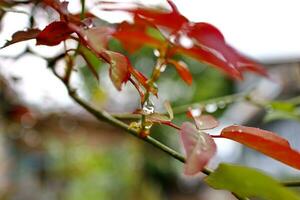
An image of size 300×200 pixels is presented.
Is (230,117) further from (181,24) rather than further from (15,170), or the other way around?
(181,24)

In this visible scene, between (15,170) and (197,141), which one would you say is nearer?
(197,141)

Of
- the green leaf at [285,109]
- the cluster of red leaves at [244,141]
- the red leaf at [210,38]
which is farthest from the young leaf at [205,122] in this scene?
the green leaf at [285,109]

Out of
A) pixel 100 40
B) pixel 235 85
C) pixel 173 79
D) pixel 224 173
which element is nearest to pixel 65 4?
pixel 100 40

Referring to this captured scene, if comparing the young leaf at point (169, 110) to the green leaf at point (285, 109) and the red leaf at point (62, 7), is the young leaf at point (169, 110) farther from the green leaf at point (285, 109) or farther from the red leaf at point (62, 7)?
the green leaf at point (285, 109)

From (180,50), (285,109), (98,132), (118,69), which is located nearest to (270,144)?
(118,69)

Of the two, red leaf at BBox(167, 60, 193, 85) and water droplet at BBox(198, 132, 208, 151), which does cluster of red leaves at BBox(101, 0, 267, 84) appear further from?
water droplet at BBox(198, 132, 208, 151)

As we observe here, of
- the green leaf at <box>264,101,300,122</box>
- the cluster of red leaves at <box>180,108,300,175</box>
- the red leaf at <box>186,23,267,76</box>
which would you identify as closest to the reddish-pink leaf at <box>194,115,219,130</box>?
the cluster of red leaves at <box>180,108,300,175</box>
